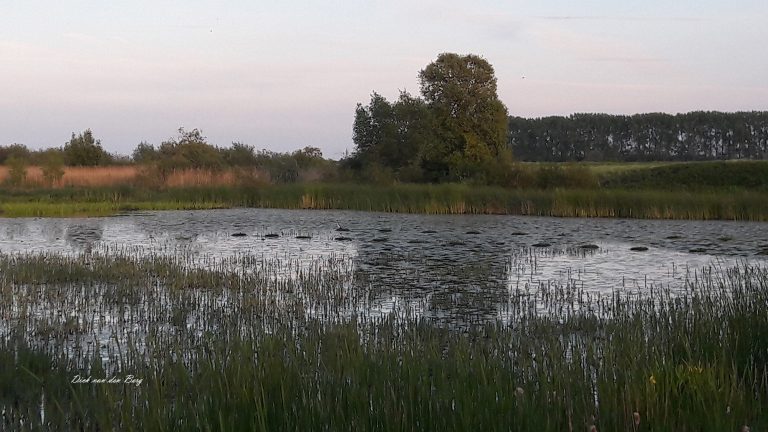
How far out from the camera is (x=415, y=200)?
27.8 m

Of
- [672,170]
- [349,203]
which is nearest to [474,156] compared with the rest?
[672,170]

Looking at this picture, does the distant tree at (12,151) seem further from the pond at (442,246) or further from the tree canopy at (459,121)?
the pond at (442,246)

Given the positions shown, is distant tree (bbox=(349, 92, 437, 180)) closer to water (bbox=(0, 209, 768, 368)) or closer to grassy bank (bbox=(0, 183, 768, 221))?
grassy bank (bbox=(0, 183, 768, 221))

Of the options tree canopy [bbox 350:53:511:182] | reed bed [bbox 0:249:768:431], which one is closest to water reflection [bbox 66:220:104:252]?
reed bed [bbox 0:249:768:431]

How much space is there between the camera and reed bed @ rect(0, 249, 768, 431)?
392 centimetres

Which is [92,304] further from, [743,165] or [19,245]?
[743,165]

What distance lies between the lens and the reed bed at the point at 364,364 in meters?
3.92

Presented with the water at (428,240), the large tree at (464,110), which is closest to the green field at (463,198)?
the water at (428,240)

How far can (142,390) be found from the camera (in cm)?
458

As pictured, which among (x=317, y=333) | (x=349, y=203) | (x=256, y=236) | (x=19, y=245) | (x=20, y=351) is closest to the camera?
(x=20, y=351)

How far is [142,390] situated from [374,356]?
1.47 m

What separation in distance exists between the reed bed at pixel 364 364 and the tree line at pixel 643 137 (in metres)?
60.7
